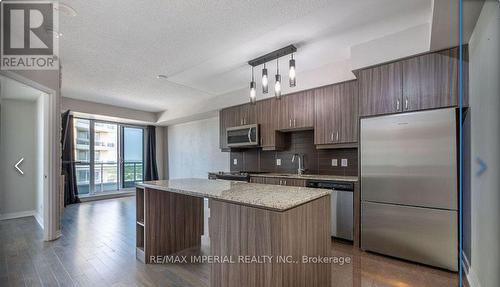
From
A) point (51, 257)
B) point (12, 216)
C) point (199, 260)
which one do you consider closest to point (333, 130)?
point (199, 260)

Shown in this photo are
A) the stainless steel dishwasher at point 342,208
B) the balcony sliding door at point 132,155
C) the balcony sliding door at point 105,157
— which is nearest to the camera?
the stainless steel dishwasher at point 342,208

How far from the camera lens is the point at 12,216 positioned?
174 inches

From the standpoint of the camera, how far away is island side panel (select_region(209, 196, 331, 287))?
140 cm

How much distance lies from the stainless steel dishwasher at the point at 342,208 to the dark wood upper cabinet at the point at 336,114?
0.64 metres

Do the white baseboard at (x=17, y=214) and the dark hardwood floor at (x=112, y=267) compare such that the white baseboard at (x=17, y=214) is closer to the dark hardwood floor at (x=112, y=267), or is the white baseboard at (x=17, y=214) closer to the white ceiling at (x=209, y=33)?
the dark hardwood floor at (x=112, y=267)

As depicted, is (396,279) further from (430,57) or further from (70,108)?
(70,108)

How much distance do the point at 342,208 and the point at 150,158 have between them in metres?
6.09

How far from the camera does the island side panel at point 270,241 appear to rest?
140cm

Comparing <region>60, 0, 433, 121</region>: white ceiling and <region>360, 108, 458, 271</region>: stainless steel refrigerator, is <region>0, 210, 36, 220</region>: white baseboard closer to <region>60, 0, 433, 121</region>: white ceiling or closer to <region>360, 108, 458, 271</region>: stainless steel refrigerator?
<region>60, 0, 433, 121</region>: white ceiling

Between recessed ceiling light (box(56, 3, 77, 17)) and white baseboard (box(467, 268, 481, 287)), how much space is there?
13.9 feet

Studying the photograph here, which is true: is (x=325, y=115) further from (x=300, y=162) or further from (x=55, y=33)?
(x=55, y=33)

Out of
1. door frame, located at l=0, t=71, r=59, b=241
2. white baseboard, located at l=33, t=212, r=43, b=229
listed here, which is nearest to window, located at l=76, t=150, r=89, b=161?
white baseboard, located at l=33, t=212, r=43, b=229

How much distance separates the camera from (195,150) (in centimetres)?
663

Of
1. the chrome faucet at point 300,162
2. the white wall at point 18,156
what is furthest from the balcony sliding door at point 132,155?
the chrome faucet at point 300,162
